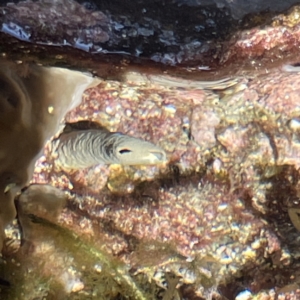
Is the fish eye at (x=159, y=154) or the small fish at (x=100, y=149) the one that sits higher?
the fish eye at (x=159, y=154)

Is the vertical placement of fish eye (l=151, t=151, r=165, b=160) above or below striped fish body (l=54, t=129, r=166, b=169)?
above

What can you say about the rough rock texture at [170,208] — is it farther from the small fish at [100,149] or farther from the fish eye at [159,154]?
the fish eye at [159,154]

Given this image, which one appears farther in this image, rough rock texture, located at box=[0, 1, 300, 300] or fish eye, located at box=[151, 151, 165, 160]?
rough rock texture, located at box=[0, 1, 300, 300]

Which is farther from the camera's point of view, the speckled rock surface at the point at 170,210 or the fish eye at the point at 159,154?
the speckled rock surface at the point at 170,210

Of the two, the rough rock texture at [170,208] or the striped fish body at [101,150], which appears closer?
the striped fish body at [101,150]

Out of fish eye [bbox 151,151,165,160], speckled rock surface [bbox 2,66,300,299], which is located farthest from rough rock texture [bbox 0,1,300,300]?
fish eye [bbox 151,151,165,160]

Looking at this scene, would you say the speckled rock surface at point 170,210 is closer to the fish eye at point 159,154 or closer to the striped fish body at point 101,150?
the striped fish body at point 101,150

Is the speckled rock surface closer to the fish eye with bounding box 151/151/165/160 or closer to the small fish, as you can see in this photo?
the small fish

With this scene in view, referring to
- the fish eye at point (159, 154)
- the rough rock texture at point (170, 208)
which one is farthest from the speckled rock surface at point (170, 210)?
the fish eye at point (159, 154)

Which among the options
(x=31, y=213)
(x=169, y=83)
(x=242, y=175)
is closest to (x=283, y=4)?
(x=169, y=83)

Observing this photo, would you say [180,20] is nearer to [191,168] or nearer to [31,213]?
[191,168]
